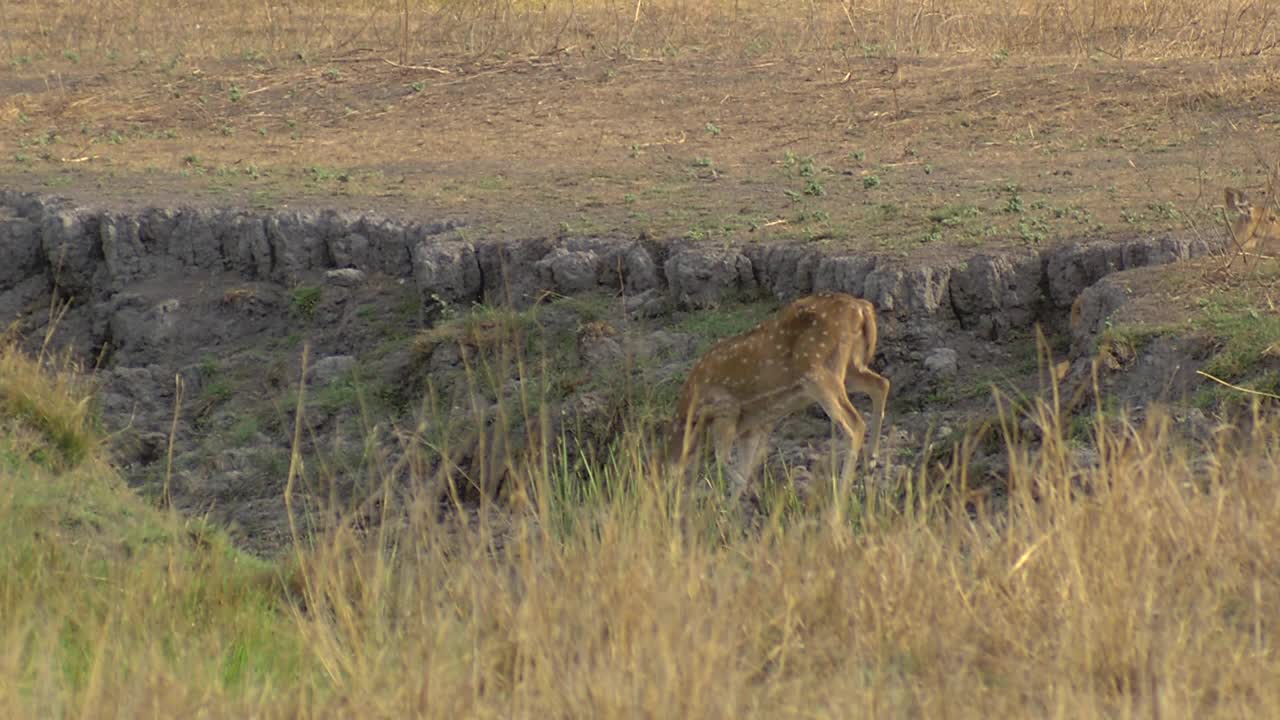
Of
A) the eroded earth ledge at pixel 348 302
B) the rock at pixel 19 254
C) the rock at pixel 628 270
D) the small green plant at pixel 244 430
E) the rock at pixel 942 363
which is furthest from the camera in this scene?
the rock at pixel 19 254

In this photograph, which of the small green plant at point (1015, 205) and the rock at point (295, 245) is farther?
A: the rock at point (295, 245)

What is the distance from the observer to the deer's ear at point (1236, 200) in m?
9.76

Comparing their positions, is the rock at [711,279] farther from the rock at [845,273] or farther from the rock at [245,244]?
the rock at [245,244]

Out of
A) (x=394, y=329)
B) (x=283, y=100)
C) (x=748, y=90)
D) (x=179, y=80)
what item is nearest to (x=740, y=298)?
(x=394, y=329)

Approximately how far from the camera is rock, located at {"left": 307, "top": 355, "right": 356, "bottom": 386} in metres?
11.2

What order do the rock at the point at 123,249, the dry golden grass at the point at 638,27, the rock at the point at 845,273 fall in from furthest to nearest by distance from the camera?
the dry golden grass at the point at 638,27 < the rock at the point at 123,249 < the rock at the point at 845,273

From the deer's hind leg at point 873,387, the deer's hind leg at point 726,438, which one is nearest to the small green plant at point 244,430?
the deer's hind leg at point 726,438

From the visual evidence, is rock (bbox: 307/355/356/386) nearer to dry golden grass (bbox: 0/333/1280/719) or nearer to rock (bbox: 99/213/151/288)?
rock (bbox: 99/213/151/288)

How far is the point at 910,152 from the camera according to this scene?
13844mm

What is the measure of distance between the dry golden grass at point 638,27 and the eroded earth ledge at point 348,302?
5.59 metres

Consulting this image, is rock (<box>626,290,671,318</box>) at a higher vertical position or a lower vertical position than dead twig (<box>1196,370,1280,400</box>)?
lower

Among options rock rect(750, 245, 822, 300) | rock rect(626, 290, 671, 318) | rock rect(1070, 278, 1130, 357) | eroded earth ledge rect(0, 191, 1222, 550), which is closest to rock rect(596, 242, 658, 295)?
eroded earth ledge rect(0, 191, 1222, 550)

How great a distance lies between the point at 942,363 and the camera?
950 centimetres

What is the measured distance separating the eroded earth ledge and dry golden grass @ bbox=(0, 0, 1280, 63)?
5.59 meters
